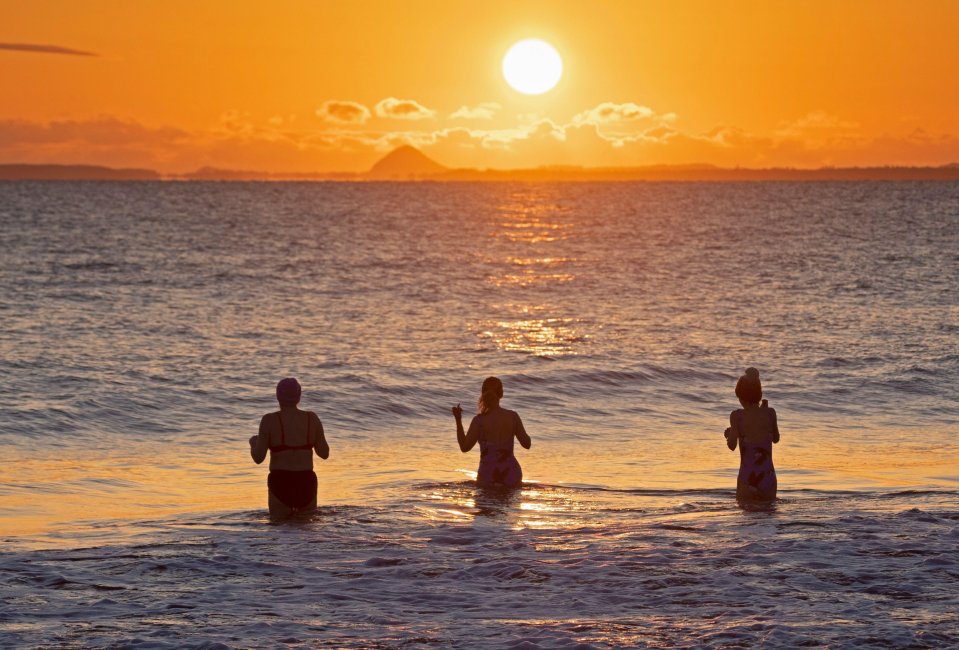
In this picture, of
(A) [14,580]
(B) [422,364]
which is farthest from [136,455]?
(B) [422,364]

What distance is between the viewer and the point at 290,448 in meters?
12.5

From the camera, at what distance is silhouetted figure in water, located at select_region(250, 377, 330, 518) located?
12.3m

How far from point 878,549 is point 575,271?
54.6m

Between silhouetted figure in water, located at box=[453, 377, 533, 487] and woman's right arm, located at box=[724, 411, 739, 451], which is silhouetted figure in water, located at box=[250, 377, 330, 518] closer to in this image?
silhouetted figure in water, located at box=[453, 377, 533, 487]

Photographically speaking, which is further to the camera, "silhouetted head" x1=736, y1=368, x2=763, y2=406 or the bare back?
"silhouetted head" x1=736, y1=368, x2=763, y2=406

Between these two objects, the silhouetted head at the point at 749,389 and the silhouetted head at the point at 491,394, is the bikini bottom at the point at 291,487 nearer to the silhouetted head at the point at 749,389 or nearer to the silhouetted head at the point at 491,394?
the silhouetted head at the point at 491,394

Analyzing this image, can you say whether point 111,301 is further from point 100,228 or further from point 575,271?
point 100,228

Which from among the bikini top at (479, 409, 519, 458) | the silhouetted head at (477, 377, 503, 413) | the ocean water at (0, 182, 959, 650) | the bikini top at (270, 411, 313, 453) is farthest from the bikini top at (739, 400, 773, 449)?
the bikini top at (270, 411, 313, 453)

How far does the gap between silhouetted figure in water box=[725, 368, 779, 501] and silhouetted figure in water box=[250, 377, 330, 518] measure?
4569 millimetres

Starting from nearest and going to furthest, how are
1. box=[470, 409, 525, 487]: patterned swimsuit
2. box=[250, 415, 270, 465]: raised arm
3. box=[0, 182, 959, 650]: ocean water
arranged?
1. box=[0, 182, 959, 650]: ocean water
2. box=[250, 415, 270, 465]: raised arm
3. box=[470, 409, 525, 487]: patterned swimsuit

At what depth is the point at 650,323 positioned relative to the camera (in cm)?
3922

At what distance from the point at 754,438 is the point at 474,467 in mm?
5401

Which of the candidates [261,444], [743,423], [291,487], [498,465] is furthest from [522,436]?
[261,444]

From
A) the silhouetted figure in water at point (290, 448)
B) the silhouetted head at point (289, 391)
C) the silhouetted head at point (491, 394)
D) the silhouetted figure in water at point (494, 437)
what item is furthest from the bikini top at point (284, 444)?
the silhouetted head at point (491, 394)
